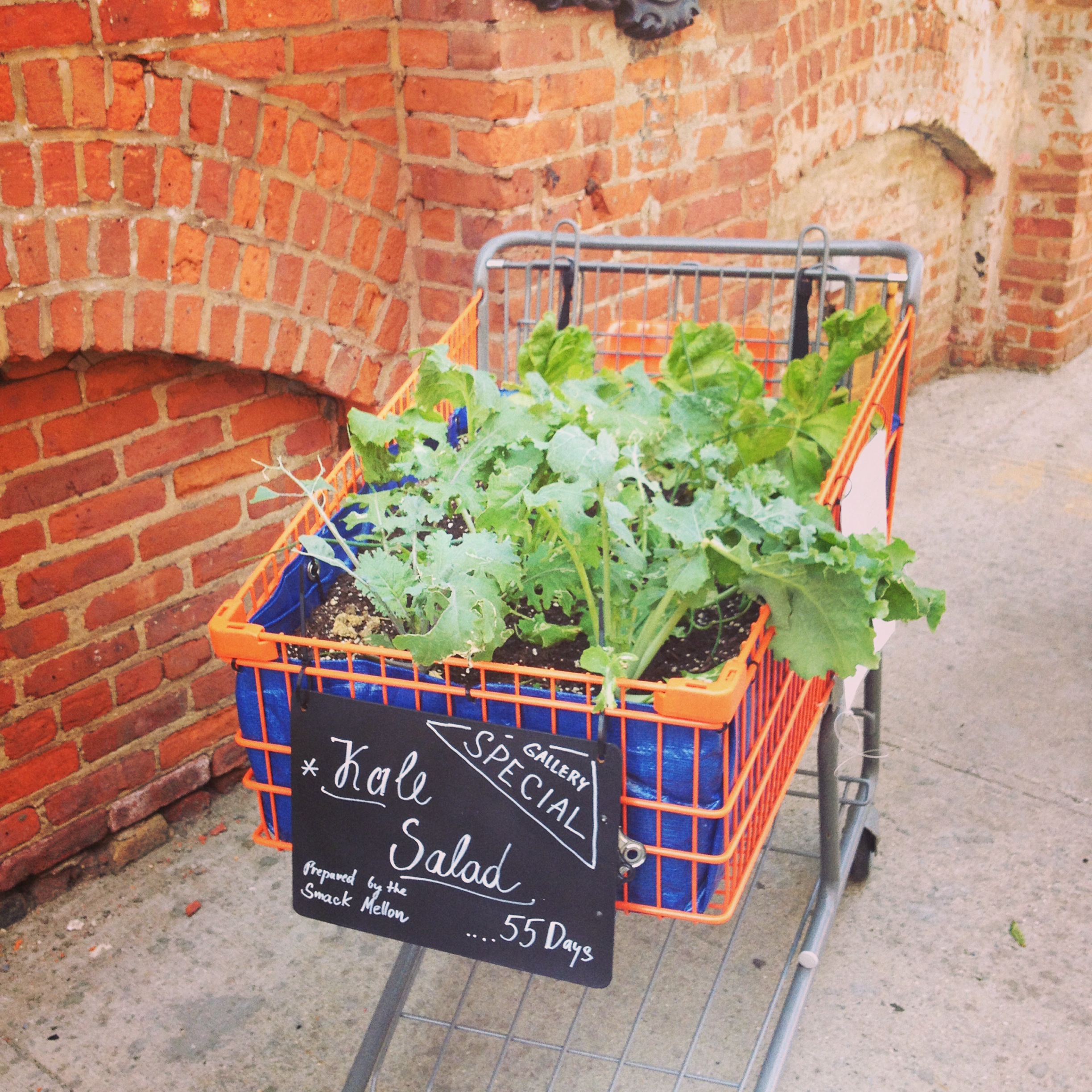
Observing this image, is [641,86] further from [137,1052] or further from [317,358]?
[137,1052]

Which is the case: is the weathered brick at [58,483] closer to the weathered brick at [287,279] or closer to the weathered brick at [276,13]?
the weathered brick at [287,279]

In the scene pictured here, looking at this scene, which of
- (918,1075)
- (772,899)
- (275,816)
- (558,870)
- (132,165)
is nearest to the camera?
(558,870)

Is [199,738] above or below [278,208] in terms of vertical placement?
below

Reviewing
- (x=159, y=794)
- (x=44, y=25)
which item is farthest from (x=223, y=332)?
(x=159, y=794)

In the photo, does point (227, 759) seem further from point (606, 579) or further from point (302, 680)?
point (606, 579)

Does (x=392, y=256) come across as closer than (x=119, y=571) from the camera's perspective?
No

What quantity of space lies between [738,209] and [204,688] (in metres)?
1.88

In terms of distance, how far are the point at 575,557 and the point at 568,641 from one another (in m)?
0.16

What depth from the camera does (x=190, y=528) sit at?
2.46 meters

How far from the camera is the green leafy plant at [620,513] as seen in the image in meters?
1.29

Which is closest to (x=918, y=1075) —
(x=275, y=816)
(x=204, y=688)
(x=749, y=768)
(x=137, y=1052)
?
(x=749, y=768)

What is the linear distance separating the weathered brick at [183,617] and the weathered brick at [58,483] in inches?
12.5

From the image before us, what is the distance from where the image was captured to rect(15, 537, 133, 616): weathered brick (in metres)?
2.20

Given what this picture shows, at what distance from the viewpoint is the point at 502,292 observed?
8.84 feet
